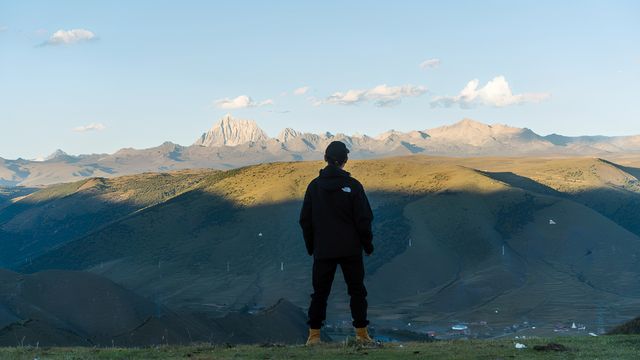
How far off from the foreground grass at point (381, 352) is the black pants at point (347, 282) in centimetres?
67

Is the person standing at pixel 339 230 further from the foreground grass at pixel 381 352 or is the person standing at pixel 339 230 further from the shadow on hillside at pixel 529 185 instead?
the shadow on hillside at pixel 529 185

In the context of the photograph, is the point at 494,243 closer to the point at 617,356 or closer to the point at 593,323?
the point at 593,323

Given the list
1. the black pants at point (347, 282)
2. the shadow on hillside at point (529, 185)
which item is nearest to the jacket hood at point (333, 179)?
the black pants at point (347, 282)

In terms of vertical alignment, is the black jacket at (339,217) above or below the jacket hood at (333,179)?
below

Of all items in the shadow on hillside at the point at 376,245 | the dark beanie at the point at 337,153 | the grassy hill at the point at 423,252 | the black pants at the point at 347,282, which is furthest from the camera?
the shadow on hillside at the point at 376,245

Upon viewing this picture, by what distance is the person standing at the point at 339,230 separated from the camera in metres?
14.0

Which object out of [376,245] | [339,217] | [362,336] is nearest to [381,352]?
[362,336]

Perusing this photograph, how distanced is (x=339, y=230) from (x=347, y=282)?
99 cm

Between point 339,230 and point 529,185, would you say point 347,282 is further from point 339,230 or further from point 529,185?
point 529,185

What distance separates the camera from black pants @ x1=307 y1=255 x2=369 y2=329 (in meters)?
14.1

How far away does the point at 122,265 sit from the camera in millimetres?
164500

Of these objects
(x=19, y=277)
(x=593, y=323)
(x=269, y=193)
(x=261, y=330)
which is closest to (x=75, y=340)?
(x=261, y=330)

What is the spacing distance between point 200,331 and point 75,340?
10.8 metres

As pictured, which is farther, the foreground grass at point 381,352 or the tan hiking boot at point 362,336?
the tan hiking boot at point 362,336
